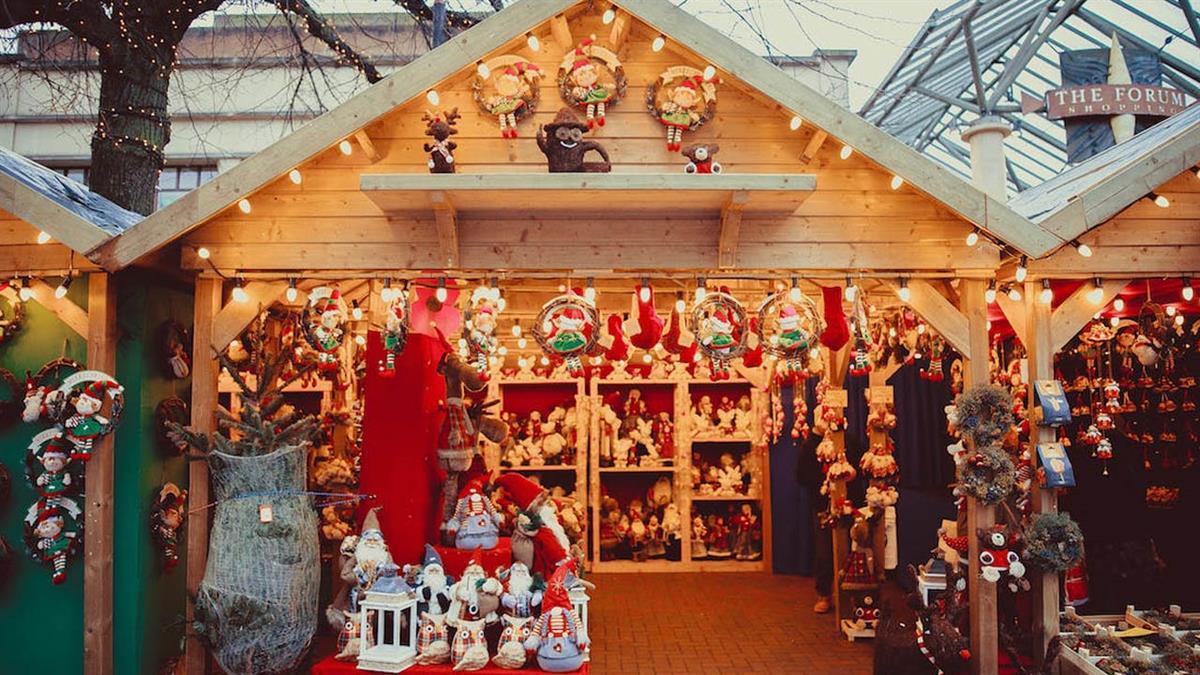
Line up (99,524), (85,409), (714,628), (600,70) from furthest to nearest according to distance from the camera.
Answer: (714,628) → (600,70) → (99,524) → (85,409)

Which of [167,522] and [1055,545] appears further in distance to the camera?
[167,522]

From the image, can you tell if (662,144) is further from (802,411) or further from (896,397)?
(896,397)

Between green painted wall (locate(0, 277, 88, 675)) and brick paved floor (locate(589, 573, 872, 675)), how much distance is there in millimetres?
3194

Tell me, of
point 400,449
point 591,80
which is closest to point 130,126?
point 400,449

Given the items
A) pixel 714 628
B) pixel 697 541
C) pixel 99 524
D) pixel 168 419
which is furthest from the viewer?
pixel 697 541

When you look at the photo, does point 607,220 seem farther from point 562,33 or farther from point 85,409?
point 85,409

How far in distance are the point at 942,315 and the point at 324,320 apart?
11.7ft

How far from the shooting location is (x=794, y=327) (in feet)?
15.1

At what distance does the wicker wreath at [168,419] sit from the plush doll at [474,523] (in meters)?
1.60

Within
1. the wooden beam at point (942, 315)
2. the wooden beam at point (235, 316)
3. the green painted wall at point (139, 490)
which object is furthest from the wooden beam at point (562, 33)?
the green painted wall at point (139, 490)

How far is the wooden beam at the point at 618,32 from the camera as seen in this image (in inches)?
180

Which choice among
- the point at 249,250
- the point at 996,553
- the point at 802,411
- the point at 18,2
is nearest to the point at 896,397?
the point at 802,411

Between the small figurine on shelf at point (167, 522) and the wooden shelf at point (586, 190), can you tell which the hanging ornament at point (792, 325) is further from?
the small figurine on shelf at point (167, 522)

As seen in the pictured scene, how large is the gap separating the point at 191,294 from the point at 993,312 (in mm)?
5806
